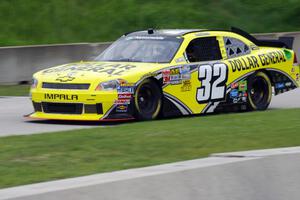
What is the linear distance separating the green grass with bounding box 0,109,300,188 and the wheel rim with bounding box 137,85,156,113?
5.74 ft

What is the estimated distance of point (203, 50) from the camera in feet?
45.0

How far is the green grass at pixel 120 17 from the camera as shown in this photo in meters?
24.6

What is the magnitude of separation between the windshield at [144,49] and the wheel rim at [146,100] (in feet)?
2.14

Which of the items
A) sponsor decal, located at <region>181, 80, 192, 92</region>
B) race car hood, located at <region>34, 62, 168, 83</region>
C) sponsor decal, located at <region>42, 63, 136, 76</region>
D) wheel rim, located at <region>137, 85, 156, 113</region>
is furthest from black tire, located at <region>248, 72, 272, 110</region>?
sponsor decal, located at <region>42, 63, 136, 76</region>

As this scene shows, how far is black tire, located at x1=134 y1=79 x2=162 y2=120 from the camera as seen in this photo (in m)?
12.4

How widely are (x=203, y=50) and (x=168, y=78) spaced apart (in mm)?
1194

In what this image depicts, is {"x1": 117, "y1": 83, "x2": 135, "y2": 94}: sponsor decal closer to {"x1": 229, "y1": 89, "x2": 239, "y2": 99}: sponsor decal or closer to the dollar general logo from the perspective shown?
the dollar general logo

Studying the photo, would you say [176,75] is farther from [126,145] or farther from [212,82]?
[126,145]

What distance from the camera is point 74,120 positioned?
12883 millimetres

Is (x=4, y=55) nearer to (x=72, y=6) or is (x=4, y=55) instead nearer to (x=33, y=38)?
(x=33, y=38)

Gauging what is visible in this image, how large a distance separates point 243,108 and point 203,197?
8365 millimetres

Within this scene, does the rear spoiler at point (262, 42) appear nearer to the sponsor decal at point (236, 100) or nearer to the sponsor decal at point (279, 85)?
the sponsor decal at point (279, 85)

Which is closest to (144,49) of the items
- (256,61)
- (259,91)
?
(256,61)

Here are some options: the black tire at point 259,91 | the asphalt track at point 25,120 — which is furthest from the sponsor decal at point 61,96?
the black tire at point 259,91
